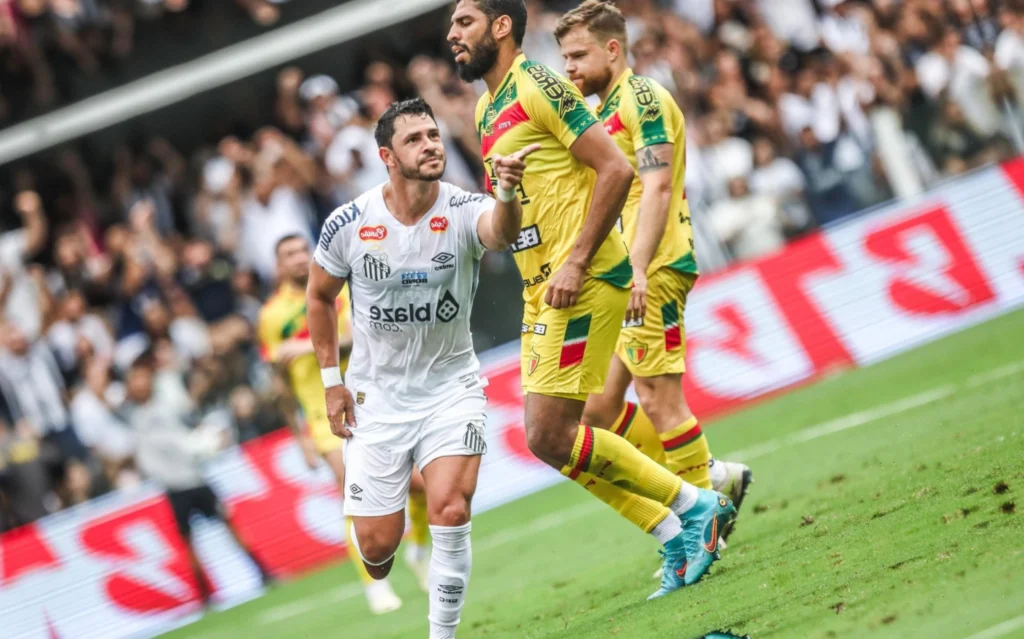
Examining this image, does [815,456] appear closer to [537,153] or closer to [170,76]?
[537,153]

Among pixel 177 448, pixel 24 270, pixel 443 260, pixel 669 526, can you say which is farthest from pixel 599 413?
pixel 24 270

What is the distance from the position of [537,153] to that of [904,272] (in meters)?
9.38

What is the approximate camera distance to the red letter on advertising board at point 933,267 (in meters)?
15.7

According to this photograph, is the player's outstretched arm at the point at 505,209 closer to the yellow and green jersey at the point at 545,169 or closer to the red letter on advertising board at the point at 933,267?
the yellow and green jersey at the point at 545,169

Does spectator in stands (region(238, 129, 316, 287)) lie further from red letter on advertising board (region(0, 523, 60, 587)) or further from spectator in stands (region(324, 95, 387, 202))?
red letter on advertising board (region(0, 523, 60, 587))

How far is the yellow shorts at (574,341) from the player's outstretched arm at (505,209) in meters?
0.50

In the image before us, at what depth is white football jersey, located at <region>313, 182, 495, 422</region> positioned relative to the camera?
291 inches

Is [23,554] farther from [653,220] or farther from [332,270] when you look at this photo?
[653,220]

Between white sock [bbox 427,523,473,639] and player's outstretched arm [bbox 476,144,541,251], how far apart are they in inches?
57.6

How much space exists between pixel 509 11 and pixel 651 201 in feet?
5.11

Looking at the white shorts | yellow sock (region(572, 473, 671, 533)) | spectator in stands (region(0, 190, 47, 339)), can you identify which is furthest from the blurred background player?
spectator in stands (region(0, 190, 47, 339))

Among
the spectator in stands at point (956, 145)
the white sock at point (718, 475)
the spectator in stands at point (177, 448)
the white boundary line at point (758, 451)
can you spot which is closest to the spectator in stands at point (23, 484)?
the spectator in stands at point (177, 448)

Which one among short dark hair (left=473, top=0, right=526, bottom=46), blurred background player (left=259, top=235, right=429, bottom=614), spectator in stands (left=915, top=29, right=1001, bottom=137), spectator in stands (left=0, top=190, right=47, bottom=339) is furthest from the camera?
spectator in stands (left=915, top=29, right=1001, bottom=137)

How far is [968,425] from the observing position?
10.2 meters
